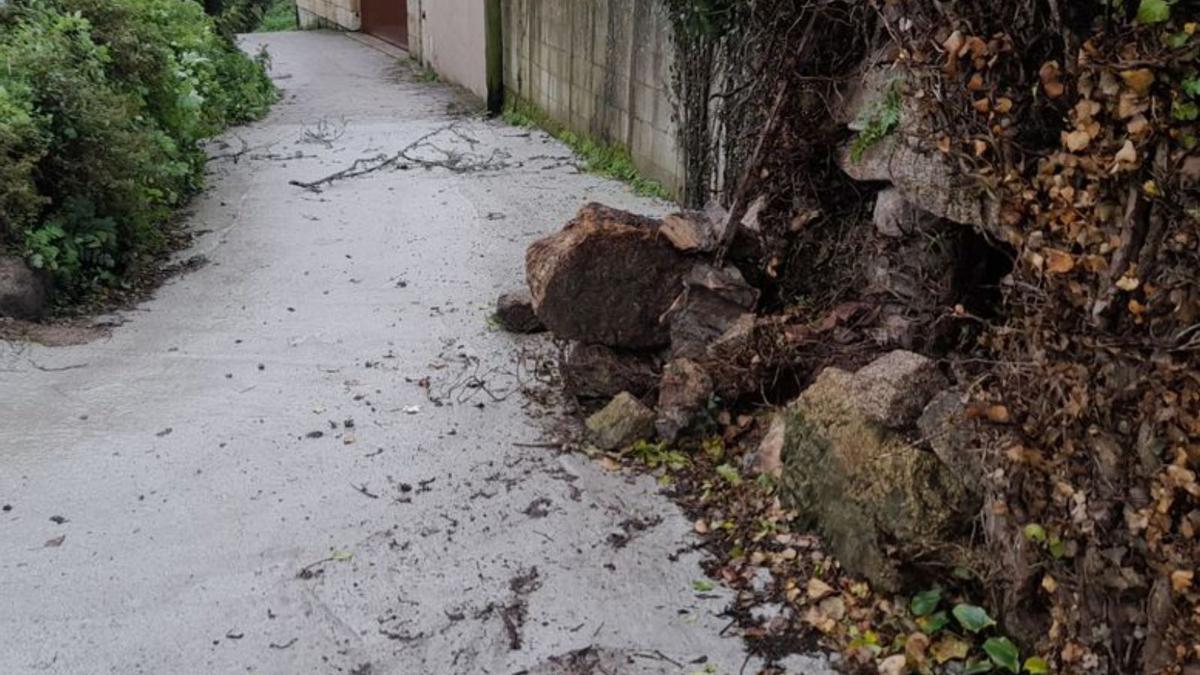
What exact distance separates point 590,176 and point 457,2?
4.77 m

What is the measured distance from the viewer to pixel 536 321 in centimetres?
502

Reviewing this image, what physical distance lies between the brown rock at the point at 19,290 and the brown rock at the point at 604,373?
2.84 meters

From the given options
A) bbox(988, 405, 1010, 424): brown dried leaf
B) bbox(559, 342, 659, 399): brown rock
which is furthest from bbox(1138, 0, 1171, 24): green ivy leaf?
bbox(559, 342, 659, 399): brown rock

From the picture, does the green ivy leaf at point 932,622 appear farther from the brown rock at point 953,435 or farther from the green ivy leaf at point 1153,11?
the green ivy leaf at point 1153,11

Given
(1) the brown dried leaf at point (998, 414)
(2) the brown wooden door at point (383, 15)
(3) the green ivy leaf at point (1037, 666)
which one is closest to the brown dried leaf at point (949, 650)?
(3) the green ivy leaf at point (1037, 666)

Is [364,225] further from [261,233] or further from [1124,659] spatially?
[1124,659]

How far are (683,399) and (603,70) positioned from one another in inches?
191

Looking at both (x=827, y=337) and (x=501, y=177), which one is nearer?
(x=827, y=337)

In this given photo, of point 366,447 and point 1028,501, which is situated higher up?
point 1028,501

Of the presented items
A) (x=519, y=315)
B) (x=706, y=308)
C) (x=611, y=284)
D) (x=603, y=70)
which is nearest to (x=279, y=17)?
(x=603, y=70)

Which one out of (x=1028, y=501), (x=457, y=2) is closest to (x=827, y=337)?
(x=1028, y=501)

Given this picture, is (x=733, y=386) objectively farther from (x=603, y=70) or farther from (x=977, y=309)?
(x=603, y=70)

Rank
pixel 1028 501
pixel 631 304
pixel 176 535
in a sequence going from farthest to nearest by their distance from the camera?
pixel 631 304 → pixel 176 535 → pixel 1028 501

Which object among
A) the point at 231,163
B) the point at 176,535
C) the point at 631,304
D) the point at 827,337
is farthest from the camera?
the point at 231,163
